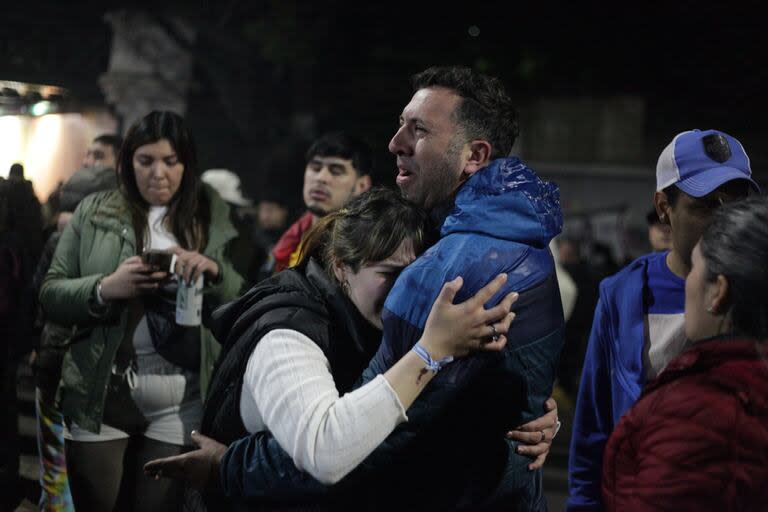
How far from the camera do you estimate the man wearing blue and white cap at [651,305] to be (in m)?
2.89

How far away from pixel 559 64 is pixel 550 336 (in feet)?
51.6

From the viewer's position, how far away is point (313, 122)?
16.5 m

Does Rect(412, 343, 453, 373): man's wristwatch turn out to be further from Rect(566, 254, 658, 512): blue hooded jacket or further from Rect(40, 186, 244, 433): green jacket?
Rect(40, 186, 244, 433): green jacket

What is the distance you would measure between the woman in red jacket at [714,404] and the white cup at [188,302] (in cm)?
209

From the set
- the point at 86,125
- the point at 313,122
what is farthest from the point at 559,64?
the point at 86,125

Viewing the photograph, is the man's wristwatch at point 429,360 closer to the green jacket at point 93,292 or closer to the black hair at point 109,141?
the green jacket at point 93,292

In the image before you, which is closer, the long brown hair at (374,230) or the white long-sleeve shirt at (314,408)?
the white long-sleeve shirt at (314,408)

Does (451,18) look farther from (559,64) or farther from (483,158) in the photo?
(483,158)

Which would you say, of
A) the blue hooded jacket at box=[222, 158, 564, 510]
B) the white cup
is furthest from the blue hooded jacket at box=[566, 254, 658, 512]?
the white cup

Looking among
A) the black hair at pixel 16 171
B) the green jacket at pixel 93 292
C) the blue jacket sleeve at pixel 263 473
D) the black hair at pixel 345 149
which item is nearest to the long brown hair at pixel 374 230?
the blue jacket sleeve at pixel 263 473

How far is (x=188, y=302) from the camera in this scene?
379 centimetres

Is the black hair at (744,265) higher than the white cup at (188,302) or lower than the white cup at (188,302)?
higher

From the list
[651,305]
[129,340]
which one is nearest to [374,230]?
[651,305]

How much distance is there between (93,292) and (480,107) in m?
1.99
